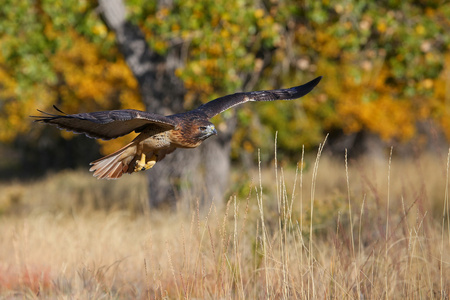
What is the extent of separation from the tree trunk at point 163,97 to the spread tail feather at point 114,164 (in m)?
4.01

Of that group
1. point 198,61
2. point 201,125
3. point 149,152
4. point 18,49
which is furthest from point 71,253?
point 18,49

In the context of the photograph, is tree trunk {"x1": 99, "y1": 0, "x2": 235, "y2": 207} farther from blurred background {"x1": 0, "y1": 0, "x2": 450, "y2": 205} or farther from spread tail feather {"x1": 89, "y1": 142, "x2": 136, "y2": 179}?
spread tail feather {"x1": 89, "y1": 142, "x2": 136, "y2": 179}

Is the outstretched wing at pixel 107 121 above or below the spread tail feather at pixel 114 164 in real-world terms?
above

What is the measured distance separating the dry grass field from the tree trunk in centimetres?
146

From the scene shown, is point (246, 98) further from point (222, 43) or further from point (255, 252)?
point (222, 43)

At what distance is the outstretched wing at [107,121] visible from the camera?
368 cm

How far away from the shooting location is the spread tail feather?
4.78 m

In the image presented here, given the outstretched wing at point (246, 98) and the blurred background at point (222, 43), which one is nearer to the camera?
the outstretched wing at point (246, 98)

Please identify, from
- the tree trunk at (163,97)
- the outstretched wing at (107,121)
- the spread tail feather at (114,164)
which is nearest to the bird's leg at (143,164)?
the spread tail feather at (114,164)

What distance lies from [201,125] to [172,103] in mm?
4513

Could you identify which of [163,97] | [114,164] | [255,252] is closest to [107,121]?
[114,164]

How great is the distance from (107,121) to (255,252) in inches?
59.3

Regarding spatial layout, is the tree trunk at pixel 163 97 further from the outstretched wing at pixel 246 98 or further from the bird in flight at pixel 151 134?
the bird in flight at pixel 151 134

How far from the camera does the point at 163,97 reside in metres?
9.20
